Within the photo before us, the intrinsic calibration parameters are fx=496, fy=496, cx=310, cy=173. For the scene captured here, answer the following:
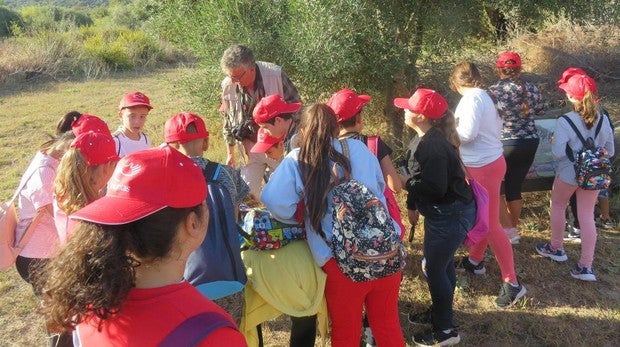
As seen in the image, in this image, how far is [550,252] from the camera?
4375 millimetres

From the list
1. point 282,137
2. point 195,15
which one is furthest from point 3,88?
point 282,137

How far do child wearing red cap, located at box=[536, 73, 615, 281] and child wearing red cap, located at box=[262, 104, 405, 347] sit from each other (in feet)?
6.63

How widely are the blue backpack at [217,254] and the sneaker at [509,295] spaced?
7.33ft

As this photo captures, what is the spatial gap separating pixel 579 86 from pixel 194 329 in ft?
11.6

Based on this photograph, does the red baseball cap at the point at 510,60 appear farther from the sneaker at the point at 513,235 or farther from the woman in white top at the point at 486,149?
the sneaker at the point at 513,235

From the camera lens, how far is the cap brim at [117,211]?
124cm

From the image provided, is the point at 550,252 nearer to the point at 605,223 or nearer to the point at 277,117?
the point at 605,223

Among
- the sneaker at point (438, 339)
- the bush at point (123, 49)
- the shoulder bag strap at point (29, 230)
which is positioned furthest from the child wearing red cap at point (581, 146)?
the bush at point (123, 49)

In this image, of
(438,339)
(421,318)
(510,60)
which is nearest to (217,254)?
(438,339)

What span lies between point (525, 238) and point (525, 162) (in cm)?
87

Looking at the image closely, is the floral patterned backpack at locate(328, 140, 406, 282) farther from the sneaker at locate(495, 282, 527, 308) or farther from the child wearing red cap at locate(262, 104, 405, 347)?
the sneaker at locate(495, 282, 527, 308)

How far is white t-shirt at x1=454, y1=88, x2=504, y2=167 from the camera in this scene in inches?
140

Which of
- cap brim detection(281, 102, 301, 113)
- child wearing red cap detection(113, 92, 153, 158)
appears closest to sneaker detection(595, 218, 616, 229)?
cap brim detection(281, 102, 301, 113)

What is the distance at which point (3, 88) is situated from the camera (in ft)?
46.5
